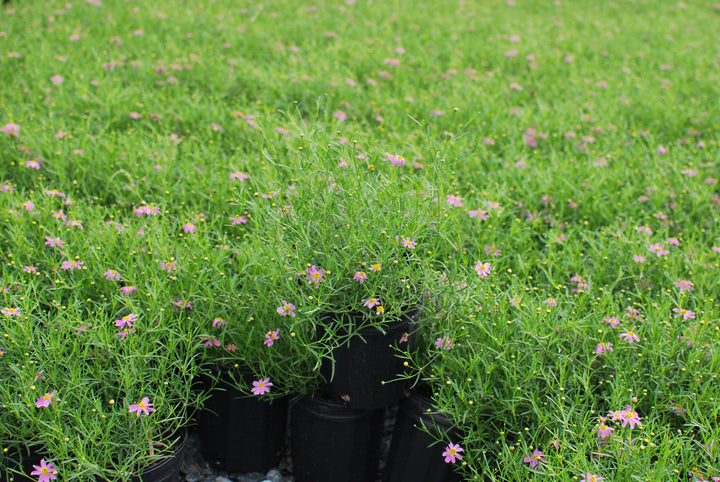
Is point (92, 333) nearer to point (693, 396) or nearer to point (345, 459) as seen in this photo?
point (345, 459)

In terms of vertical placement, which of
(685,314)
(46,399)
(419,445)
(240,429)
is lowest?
(240,429)

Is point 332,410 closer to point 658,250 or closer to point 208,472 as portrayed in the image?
point 208,472

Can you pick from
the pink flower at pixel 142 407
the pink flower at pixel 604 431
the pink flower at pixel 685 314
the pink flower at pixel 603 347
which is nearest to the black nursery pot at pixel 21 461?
the pink flower at pixel 142 407

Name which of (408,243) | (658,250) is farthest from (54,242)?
(658,250)

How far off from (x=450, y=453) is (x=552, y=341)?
0.46 m

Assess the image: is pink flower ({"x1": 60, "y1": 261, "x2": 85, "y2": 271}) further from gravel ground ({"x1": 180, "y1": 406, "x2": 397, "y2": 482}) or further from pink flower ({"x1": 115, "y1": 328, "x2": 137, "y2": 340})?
gravel ground ({"x1": 180, "y1": 406, "x2": 397, "y2": 482})

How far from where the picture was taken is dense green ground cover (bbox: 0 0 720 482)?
1.94 meters

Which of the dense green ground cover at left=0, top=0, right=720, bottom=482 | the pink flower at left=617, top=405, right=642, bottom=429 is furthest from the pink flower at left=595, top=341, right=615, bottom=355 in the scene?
the pink flower at left=617, top=405, right=642, bottom=429

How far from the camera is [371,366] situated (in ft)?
6.45

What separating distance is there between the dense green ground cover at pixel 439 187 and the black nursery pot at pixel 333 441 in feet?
0.55

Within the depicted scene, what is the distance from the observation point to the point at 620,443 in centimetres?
171

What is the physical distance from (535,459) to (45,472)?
1330 mm

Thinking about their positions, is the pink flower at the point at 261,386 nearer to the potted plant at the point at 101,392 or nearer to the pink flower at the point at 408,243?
the potted plant at the point at 101,392

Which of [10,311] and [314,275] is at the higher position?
[314,275]
